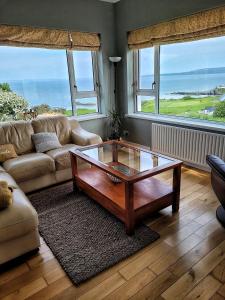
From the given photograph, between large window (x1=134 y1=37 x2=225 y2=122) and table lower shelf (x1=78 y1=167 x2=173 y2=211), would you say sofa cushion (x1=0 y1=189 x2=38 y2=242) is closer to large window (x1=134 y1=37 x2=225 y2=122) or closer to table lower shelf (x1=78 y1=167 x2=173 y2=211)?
table lower shelf (x1=78 y1=167 x2=173 y2=211)

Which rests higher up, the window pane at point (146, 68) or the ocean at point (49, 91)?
the window pane at point (146, 68)

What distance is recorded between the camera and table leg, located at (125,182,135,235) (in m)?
1.88

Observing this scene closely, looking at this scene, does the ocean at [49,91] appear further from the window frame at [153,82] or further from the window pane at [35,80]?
the window frame at [153,82]

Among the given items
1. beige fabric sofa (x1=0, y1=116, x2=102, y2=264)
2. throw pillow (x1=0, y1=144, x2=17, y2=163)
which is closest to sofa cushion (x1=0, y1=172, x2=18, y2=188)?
beige fabric sofa (x1=0, y1=116, x2=102, y2=264)

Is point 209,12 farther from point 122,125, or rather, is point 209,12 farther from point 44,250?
point 44,250

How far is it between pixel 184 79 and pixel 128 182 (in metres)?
2.41

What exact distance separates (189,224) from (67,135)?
2.24 m

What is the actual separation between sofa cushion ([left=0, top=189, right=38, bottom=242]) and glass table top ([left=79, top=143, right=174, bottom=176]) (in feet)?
2.90

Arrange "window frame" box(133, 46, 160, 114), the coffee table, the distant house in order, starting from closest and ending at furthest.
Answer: the coffee table < the distant house < "window frame" box(133, 46, 160, 114)

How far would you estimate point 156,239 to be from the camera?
1.98 metres

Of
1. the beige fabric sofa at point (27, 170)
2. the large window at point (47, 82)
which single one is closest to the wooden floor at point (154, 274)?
the beige fabric sofa at point (27, 170)

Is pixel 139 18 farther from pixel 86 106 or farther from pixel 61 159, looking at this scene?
pixel 61 159

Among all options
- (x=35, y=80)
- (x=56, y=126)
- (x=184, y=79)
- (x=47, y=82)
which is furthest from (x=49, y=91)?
(x=184, y=79)

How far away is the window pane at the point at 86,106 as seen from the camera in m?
4.38
